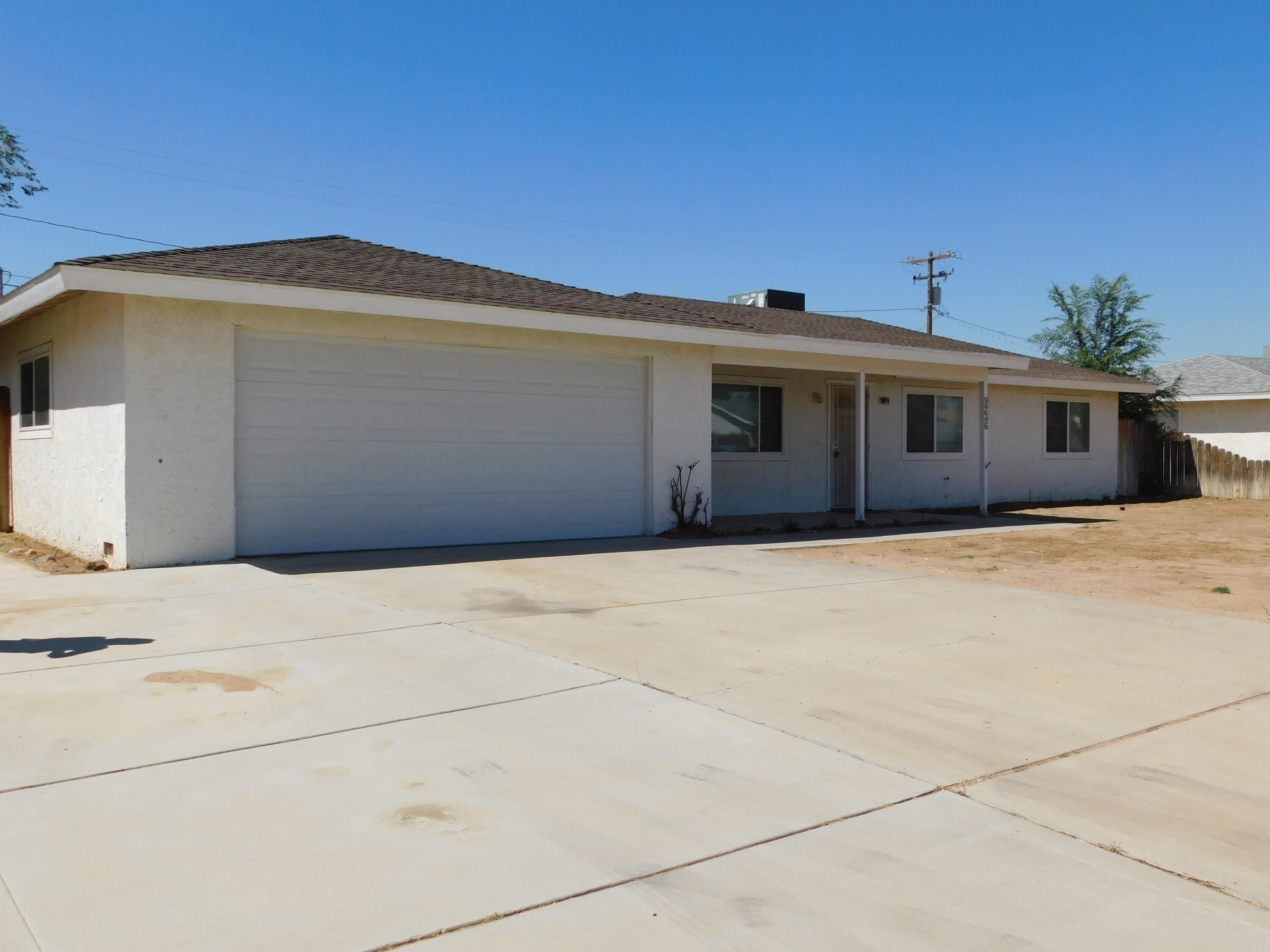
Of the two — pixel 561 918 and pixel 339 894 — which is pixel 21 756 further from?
pixel 561 918

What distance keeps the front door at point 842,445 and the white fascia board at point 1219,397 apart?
13643 mm

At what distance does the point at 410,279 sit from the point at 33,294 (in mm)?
3974

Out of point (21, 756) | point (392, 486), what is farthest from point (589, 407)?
point (21, 756)

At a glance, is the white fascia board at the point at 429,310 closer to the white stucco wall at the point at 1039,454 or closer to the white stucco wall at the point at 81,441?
the white stucco wall at the point at 81,441

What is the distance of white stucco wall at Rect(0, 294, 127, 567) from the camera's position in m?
9.70

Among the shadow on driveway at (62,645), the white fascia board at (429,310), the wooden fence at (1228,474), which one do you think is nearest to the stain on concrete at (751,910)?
the shadow on driveway at (62,645)

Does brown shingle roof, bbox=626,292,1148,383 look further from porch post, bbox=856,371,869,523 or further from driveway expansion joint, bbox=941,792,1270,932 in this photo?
driveway expansion joint, bbox=941,792,1270,932

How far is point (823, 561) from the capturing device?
10.9m

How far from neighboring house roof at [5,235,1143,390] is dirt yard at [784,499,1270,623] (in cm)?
385

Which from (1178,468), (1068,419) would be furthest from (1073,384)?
(1178,468)

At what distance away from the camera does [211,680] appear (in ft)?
17.3

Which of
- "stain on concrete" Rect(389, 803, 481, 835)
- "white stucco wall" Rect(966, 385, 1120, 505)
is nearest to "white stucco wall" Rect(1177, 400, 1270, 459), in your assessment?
"white stucco wall" Rect(966, 385, 1120, 505)

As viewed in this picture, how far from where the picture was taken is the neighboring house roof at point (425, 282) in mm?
9836

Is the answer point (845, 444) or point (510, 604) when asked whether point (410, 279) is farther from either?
point (845, 444)
